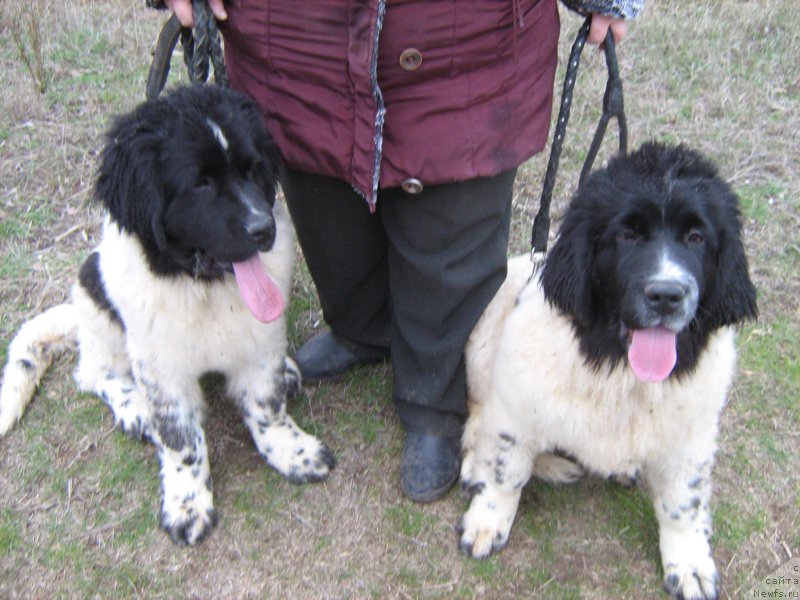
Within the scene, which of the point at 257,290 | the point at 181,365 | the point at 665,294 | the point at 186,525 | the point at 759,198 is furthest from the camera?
the point at 759,198

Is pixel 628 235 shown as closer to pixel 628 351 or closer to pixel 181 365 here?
pixel 628 351

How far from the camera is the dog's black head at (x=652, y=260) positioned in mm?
2004

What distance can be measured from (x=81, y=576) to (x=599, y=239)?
1965 millimetres

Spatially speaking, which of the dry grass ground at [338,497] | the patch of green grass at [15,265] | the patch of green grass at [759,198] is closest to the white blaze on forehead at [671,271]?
the dry grass ground at [338,497]

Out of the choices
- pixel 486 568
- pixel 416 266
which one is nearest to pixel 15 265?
pixel 416 266

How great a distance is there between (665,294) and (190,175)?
1289 mm

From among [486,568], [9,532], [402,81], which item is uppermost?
[402,81]

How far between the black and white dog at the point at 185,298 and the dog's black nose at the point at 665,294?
1053 millimetres

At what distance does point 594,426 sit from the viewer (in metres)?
2.35

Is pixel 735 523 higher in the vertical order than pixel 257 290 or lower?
lower

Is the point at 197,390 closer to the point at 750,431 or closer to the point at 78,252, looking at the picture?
the point at 78,252

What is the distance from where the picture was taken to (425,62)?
2.22 metres

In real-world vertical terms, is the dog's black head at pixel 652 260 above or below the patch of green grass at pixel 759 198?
above

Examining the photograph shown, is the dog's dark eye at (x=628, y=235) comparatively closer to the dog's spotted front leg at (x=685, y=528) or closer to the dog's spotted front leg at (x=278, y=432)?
the dog's spotted front leg at (x=685, y=528)
